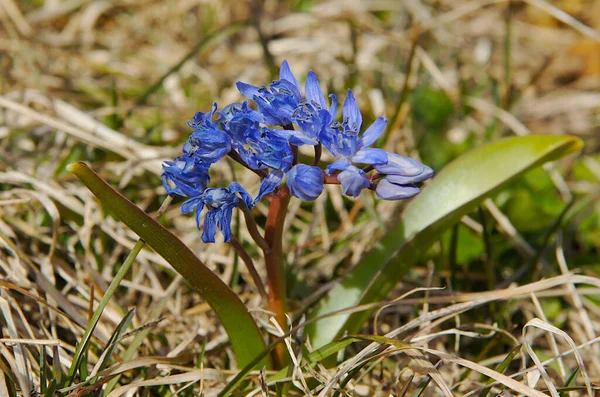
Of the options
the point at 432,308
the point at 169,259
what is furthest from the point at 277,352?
the point at 432,308

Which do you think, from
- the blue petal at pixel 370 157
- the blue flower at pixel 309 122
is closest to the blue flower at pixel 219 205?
the blue flower at pixel 309 122

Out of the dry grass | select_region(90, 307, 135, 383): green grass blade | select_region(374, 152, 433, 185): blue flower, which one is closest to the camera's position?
select_region(374, 152, 433, 185): blue flower

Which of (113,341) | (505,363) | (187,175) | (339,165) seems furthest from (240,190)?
(505,363)

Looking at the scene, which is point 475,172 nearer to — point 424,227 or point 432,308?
point 424,227

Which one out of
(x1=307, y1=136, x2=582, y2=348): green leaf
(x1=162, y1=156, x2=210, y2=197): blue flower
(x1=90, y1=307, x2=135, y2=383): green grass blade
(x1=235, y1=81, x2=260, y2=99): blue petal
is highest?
(x1=235, y1=81, x2=260, y2=99): blue petal

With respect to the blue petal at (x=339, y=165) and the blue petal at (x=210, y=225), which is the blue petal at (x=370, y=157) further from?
the blue petal at (x=210, y=225)

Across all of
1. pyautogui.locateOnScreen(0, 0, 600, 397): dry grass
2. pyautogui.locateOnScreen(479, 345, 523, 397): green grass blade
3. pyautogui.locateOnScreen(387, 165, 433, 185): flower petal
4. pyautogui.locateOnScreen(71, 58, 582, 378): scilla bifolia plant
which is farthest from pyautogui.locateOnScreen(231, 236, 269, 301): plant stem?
pyautogui.locateOnScreen(479, 345, 523, 397): green grass blade

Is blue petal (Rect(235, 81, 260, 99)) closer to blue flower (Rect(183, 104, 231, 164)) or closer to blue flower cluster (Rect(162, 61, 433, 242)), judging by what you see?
blue flower cluster (Rect(162, 61, 433, 242))
